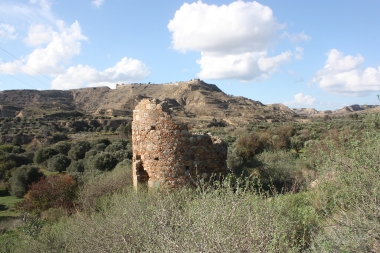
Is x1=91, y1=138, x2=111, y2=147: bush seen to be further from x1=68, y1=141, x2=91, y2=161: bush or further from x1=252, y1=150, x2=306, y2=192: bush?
x1=252, y1=150, x2=306, y2=192: bush

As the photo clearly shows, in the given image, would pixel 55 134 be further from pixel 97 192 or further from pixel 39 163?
pixel 97 192

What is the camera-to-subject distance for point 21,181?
1761cm

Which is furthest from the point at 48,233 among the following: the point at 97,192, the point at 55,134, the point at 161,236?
the point at 55,134

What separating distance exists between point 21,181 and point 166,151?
1376 centimetres

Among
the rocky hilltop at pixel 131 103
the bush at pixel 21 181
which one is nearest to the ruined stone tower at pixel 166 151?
the bush at pixel 21 181

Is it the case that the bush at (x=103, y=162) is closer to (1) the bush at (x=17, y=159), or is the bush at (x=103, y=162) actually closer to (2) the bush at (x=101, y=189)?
(1) the bush at (x=17, y=159)

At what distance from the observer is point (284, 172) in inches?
688

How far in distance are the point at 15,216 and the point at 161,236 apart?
37.7 ft

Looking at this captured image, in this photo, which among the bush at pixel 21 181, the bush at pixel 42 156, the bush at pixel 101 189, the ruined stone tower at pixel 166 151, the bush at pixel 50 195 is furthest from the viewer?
the bush at pixel 42 156

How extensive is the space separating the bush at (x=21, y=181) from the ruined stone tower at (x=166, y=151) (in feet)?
41.5

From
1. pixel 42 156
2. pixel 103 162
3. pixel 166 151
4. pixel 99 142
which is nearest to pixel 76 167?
pixel 103 162

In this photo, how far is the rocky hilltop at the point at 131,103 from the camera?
53.3 m

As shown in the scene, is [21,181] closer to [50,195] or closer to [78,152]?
[50,195]

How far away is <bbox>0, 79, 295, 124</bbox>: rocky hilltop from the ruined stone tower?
40.3 meters
